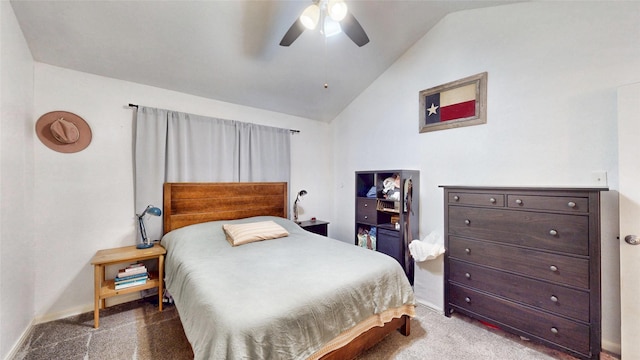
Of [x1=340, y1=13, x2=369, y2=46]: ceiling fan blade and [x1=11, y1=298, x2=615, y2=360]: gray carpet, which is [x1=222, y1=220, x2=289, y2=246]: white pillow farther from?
[x1=340, y1=13, x2=369, y2=46]: ceiling fan blade

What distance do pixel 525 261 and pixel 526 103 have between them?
4.53ft

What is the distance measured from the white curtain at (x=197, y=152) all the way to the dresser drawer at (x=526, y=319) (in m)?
2.65

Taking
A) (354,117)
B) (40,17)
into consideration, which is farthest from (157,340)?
(354,117)

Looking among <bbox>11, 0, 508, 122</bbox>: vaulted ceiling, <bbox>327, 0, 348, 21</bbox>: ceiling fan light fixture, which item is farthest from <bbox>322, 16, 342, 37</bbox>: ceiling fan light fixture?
<bbox>327, 0, 348, 21</bbox>: ceiling fan light fixture

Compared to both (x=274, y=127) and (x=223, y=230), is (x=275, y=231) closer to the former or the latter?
(x=223, y=230)

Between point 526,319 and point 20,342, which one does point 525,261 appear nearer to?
point 526,319

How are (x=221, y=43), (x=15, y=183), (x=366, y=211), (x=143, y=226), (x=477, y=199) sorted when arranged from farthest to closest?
(x=366, y=211), (x=143, y=226), (x=221, y=43), (x=477, y=199), (x=15, y=183)

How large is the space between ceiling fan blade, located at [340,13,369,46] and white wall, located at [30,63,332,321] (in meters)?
2.24

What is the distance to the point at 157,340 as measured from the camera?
199cm

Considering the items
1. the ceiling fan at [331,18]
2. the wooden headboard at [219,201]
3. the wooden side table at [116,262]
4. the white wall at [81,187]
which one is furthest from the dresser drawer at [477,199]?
the white wall at [81,187]

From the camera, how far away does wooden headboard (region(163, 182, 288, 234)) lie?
2771mm

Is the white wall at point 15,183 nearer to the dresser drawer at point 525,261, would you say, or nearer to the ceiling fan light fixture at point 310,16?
the ceiling fan light fixture at point 310,16

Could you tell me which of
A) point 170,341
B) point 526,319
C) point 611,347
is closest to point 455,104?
point 526,319

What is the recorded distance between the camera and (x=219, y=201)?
3061 mm
